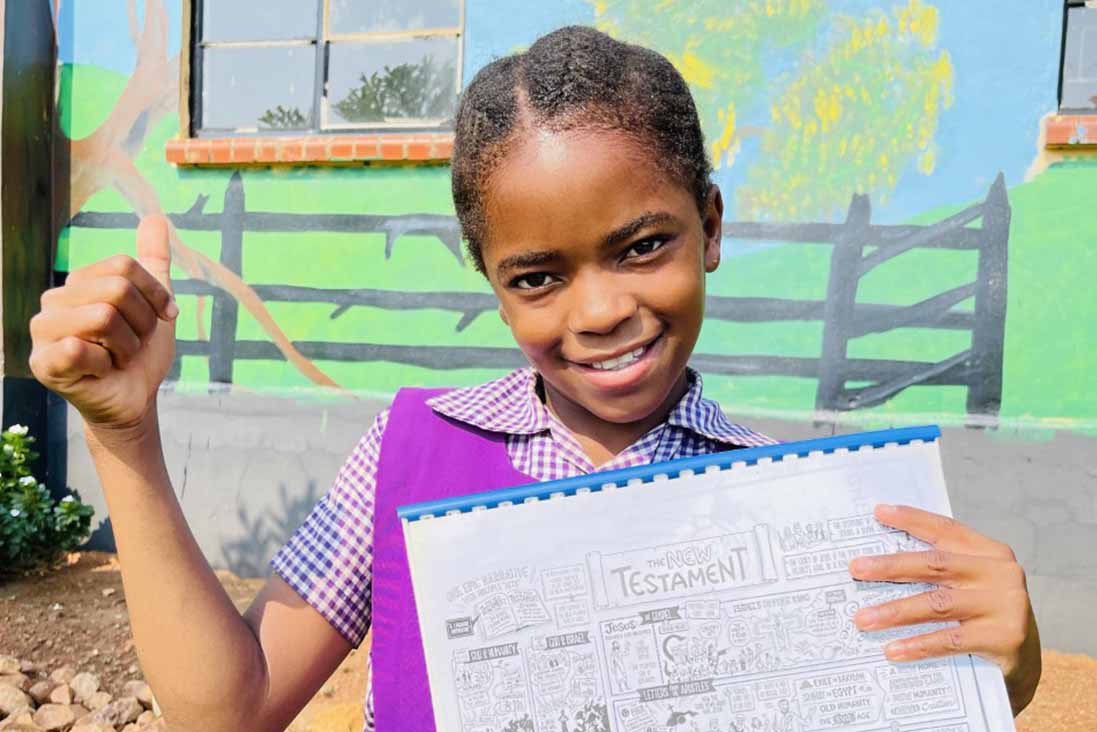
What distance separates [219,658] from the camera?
1.15 metres

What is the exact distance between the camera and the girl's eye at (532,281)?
1.19 metres

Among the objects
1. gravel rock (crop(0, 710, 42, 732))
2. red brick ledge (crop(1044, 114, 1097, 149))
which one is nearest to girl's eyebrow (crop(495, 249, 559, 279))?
gravel rock (crop(0, 710, 42, 732))

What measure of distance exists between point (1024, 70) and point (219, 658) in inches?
153

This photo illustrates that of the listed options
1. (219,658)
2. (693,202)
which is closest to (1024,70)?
(693,202)

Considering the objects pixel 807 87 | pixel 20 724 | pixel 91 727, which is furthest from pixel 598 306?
pixel 807 87

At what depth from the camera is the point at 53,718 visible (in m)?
3.38

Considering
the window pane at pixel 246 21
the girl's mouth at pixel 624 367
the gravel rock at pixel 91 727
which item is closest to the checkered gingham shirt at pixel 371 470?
the girl's mouth at pixel 624 367

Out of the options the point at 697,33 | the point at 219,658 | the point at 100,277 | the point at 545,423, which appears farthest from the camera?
the point at 697,33

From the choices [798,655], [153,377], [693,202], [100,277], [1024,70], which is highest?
[1024,70]

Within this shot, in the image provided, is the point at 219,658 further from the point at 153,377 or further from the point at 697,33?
the point at 697,33

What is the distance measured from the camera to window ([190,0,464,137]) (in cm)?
456

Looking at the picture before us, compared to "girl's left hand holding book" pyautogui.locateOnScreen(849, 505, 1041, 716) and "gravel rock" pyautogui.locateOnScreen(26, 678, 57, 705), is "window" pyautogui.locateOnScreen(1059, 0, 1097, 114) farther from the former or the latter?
"gravel rock" pyautogui.locateOnScreen(26, 678, 57, 705)

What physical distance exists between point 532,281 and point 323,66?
396 centimetres

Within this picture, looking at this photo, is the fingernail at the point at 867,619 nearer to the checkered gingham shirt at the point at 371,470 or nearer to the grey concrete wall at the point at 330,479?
the checkered gingham shirt at the point at 371,470
